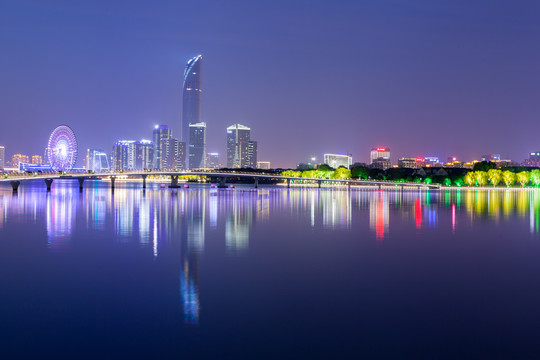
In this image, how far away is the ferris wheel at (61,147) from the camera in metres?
122

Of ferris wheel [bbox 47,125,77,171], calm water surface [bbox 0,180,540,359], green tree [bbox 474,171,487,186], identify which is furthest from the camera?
green tree [bbox 474,171,487,186]

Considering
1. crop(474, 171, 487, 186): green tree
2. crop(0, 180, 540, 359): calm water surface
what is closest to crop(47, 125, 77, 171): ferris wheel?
crop(0, 180, 540, 359): calm water surface

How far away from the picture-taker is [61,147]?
407 ft

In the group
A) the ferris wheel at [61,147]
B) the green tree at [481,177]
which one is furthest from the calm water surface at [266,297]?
the green tree at [481,177]

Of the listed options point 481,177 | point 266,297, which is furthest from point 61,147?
point 481,177

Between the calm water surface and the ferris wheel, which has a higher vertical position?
the ferris wheel

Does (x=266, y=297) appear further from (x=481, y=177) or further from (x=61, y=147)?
(x=481, y=177)

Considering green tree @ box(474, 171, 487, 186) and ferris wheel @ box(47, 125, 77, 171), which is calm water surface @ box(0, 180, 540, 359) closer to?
ferris wheel @ box(47, 125, 77, 171)

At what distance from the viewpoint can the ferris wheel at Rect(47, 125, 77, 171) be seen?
12200 centimetres

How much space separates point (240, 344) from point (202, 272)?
341 inches

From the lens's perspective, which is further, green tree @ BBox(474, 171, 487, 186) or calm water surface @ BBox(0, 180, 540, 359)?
green tree @ BBox(474, 171, 487, 186)

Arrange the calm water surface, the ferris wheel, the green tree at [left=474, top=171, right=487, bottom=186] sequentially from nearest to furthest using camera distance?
the calm water surface, the ferris wheel, the green tree at [left=474, top=171, right=487, bottom=186]

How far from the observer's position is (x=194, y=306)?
1462cm

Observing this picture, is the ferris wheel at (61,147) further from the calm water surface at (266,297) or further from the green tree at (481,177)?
the green tree at (481,177)
